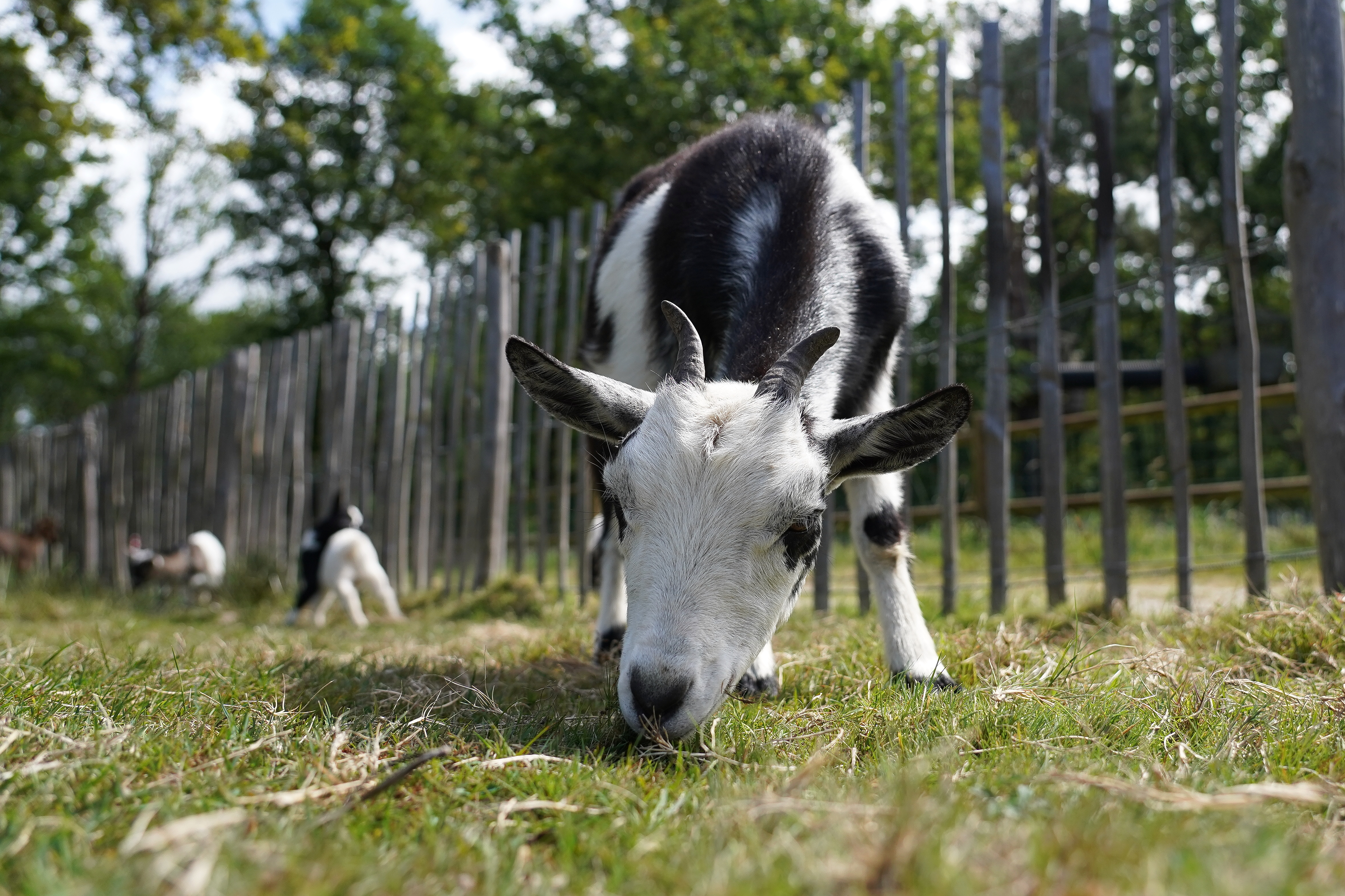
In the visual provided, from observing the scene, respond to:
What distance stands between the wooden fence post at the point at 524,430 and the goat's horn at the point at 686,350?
551 cm

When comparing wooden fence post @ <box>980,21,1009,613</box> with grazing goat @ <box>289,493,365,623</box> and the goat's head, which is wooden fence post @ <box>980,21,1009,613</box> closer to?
the goat's head

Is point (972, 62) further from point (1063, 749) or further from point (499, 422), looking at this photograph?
point (1063, 749)

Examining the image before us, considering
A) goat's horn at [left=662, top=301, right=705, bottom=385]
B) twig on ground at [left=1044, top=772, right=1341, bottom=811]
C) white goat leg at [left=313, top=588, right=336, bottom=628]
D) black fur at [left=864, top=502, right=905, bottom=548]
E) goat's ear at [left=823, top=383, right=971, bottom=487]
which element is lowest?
white goat leg at [left=313, top=588, right=336, bottom=628]

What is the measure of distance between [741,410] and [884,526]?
127 cm

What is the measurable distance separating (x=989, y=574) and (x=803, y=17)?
17.2 meters

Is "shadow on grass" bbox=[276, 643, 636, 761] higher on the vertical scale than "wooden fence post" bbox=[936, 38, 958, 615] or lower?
lower

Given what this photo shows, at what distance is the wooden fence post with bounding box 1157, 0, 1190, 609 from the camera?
198 inches

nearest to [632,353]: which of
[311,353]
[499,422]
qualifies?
[499,422]

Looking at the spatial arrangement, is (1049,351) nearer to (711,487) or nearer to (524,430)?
(711,487)

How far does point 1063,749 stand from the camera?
2.18m

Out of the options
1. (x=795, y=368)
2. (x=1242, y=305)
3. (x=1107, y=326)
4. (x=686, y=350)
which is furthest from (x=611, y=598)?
(x=1242, y=305)

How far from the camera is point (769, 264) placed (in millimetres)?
3633

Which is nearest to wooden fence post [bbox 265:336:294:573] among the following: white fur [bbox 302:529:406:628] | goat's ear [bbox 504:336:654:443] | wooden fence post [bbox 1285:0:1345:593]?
white fur [bbox 302:529:406:628]

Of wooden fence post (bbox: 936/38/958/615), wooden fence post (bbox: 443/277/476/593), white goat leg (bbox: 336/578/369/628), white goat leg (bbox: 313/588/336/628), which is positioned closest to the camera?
wooden fence post (bbox: 936/38/958/615)
